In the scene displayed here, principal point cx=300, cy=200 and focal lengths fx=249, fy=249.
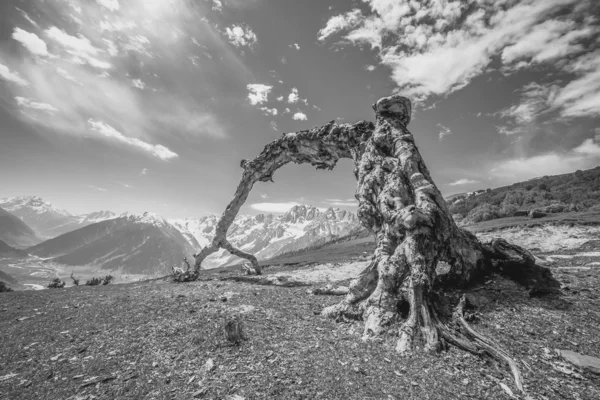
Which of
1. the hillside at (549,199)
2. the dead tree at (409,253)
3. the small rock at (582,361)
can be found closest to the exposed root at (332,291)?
the dead tree at (409,253)

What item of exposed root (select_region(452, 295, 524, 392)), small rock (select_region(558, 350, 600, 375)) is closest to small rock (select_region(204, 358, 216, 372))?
exposed root (select_region(452, 295, 524, 392))

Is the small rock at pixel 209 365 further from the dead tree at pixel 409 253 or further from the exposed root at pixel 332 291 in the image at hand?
the exposed root at pixel 332 291

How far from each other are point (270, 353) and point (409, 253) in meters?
5.49

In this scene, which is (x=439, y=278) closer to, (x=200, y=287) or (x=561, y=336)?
(x=561, y=336)

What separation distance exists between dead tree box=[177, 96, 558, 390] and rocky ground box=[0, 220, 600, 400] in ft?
1.75

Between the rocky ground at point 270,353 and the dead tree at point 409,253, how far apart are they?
21.0 inches

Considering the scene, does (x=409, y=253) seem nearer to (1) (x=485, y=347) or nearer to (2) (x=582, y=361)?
(1) (x=485, y=347)

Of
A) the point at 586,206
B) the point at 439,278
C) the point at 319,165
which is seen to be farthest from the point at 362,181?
the point at 586,206

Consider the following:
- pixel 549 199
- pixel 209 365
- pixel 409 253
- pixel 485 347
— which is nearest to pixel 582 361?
pixel 485 347

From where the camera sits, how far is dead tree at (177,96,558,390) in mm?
7281

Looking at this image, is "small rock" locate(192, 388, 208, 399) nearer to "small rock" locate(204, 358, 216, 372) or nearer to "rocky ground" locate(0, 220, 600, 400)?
"rocky ground" locate(0, 220, 600, 400)

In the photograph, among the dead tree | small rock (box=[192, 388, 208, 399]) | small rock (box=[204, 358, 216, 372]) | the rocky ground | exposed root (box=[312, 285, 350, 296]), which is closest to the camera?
small rock (box=[192, 388, 208, 399])

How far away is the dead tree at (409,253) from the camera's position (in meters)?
7.28

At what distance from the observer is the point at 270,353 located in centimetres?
645
